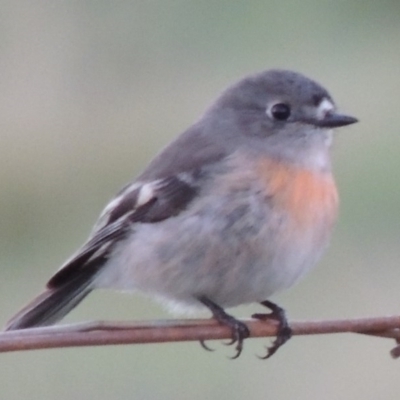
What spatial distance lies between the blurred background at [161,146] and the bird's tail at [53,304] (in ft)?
5.55

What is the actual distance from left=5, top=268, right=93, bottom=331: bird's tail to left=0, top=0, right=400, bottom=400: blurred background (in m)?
Answer: 1.69

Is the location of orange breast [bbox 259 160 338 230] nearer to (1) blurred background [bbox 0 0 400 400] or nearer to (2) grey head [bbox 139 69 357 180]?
(2) grey head [bbox 139 69 357 180]

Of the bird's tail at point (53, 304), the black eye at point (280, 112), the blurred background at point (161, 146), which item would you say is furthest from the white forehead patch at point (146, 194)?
the blurred background at point (161, 146)

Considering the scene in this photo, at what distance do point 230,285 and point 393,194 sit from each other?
3639 mm

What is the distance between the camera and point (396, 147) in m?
6.96

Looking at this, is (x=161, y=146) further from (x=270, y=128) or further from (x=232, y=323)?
(x=232, y=323)

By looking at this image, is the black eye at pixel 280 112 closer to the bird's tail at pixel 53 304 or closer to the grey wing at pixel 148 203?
the grey wing at pixel 148 203

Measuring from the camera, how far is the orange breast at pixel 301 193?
311 centimetres

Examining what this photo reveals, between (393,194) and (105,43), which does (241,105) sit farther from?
(105,43)

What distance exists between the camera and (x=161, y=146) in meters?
6.76

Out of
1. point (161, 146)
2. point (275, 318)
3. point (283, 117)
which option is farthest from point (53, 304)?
point (161, 146)

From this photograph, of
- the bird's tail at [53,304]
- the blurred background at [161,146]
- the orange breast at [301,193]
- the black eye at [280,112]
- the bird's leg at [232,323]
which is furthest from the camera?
the blurred background at [161,146]

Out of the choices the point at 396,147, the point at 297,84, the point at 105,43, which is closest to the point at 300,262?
the point at 297,84

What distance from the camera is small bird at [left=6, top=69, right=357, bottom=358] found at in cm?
306
